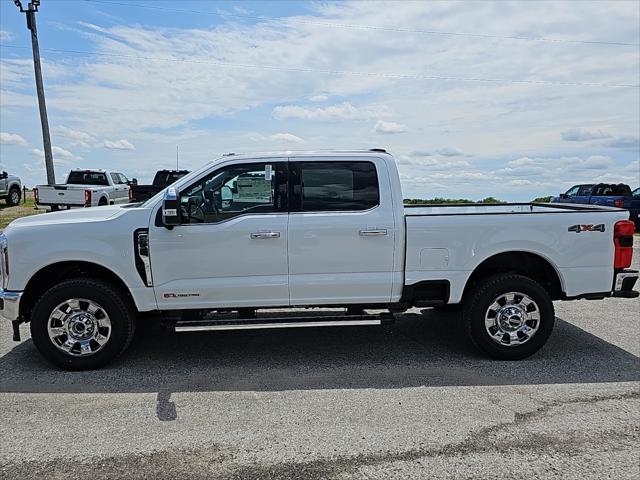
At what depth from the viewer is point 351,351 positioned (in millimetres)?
5688

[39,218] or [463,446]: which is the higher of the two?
[39,218]

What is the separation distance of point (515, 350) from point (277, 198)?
2.78m

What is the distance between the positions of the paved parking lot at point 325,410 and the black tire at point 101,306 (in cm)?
15

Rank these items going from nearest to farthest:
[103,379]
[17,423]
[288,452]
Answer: [288,452] < [17,423] < [103,379]

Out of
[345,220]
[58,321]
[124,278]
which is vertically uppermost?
[345,220]

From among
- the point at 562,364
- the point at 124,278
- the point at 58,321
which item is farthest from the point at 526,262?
the point at 58,321

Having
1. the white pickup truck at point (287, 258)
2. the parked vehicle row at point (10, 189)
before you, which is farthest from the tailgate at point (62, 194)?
the white pickup truck at point (287, 258)

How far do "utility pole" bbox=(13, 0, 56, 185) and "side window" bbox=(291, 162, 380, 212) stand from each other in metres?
19.5

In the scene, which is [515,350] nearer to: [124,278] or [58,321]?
[124,278]

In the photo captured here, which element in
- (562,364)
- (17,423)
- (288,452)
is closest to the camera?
(288,452)

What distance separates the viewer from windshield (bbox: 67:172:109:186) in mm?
22562

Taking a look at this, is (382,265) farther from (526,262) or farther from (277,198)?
(526,262)

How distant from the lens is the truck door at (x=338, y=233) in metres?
5.14

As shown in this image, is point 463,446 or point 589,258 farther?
point 589,258
